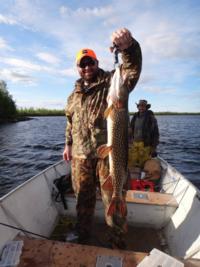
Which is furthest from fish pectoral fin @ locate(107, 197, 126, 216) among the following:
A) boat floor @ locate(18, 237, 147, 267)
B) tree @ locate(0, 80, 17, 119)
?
tree @ locate(0, 80, 17, 119)

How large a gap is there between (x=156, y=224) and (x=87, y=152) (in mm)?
2298

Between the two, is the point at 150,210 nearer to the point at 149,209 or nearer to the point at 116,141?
the point at 149,209

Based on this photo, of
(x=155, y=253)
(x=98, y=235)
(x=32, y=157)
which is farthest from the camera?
(x=32, y=157)

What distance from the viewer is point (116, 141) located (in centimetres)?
276

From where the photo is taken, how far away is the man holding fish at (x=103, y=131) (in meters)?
2.69

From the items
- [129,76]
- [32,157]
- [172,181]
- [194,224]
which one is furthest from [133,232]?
[32,157]

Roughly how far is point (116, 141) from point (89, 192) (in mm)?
1141

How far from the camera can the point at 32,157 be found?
1634cm

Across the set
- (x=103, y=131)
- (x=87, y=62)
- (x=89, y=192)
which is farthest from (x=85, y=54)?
(x=89, y=192)

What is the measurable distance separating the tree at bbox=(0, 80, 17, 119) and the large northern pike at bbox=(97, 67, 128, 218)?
58.1m

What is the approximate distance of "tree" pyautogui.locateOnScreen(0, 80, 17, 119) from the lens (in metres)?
57.0

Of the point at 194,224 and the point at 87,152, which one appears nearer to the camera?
the point at 87,152

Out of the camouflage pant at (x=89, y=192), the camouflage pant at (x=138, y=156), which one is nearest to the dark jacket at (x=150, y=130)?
the camouflage pant at (x=138, y=156)

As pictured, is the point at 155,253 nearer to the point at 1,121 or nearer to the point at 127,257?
the point at 127,257
